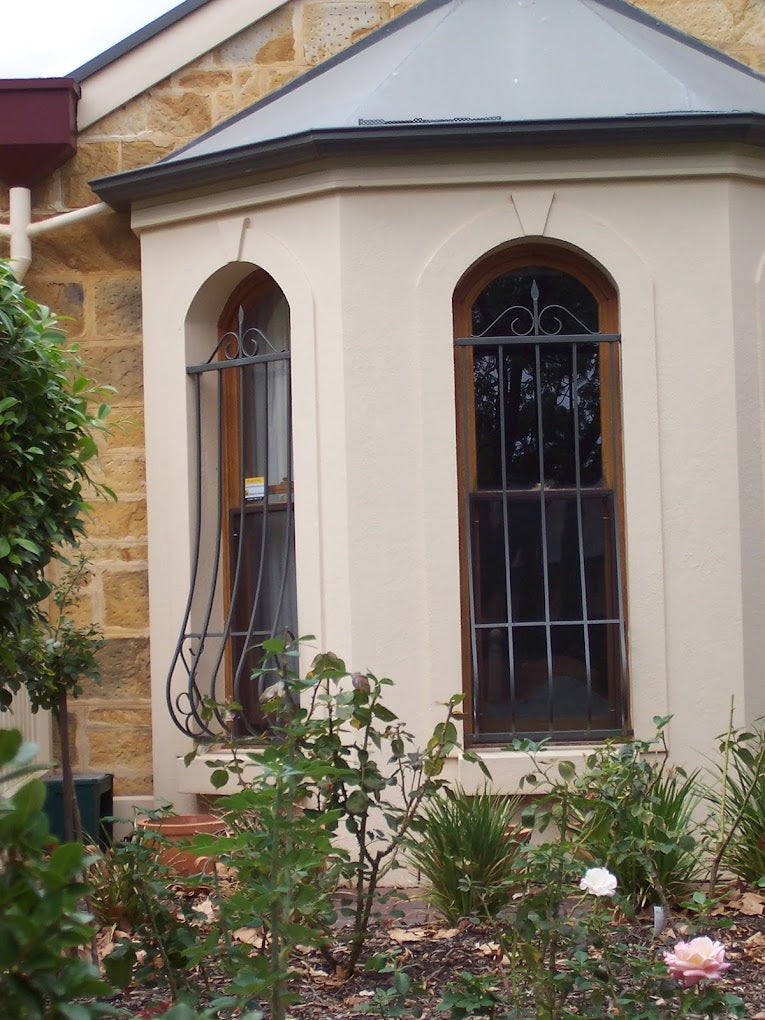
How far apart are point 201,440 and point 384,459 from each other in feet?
3.68

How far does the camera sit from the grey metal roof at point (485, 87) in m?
5.59

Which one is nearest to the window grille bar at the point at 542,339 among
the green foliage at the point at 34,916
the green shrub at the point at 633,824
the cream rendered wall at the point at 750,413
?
the cream rendered wall at the point at 750,413

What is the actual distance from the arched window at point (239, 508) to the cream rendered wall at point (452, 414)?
14.8 inches

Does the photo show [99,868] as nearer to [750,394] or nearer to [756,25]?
[750,394]

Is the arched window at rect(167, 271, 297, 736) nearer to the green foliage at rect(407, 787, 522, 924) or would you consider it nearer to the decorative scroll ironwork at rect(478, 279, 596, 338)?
the decorative scroll ironwork at rect(478, 279, 596, 338)

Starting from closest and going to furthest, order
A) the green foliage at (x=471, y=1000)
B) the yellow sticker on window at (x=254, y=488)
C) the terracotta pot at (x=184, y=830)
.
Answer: the green foliage at (x=471, y=1000)
the terracotta pot at (x=184, y=830)
the yellow sticker on window at (x=254, y=488)

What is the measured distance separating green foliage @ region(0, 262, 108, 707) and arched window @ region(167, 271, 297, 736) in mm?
1858

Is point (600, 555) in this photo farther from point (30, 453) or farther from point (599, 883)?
point (599, 883)

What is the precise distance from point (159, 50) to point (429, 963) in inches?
188

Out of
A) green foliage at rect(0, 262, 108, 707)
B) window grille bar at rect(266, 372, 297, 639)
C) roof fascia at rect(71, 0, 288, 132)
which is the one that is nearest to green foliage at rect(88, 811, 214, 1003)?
green foliage at rect(0, 262, 108, 707)

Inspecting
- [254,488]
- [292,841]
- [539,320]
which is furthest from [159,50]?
[292,841]

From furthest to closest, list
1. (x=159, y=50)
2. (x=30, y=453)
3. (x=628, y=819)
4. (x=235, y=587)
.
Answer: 1. (x=159, y=50)
2. (x=235, y=587)
3. (x=30, y=453)
4. (x=628, y=819)

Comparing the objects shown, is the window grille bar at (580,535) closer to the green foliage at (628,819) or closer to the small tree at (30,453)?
the green foliage at (628,819)

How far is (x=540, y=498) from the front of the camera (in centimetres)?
580
